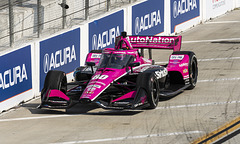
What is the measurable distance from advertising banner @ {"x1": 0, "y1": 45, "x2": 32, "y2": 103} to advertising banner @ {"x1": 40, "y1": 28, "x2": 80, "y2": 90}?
697 millimetres

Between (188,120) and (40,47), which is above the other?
(40,47)

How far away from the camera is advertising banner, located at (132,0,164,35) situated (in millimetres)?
20688

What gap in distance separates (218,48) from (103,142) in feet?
36.4

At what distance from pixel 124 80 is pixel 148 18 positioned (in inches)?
337

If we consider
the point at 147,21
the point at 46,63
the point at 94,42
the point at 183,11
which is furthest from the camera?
the point at 183,11

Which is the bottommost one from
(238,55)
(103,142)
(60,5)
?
(103,142)

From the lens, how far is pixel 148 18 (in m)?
21.5

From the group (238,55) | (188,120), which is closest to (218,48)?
(238,55)

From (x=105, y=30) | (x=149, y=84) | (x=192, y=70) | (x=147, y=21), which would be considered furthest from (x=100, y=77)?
(x=147, y=21)

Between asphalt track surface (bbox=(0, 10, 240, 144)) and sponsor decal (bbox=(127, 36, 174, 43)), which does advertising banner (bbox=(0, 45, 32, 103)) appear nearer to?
asphalt track surface (bbox=(0, 10, 240, 144))

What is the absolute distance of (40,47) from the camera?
586 inches

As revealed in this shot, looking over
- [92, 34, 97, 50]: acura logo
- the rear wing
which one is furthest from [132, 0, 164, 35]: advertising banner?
the rear wing

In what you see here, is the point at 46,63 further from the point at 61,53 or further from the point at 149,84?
the point at 149,84

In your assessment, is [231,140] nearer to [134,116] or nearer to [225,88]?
[134,116]
